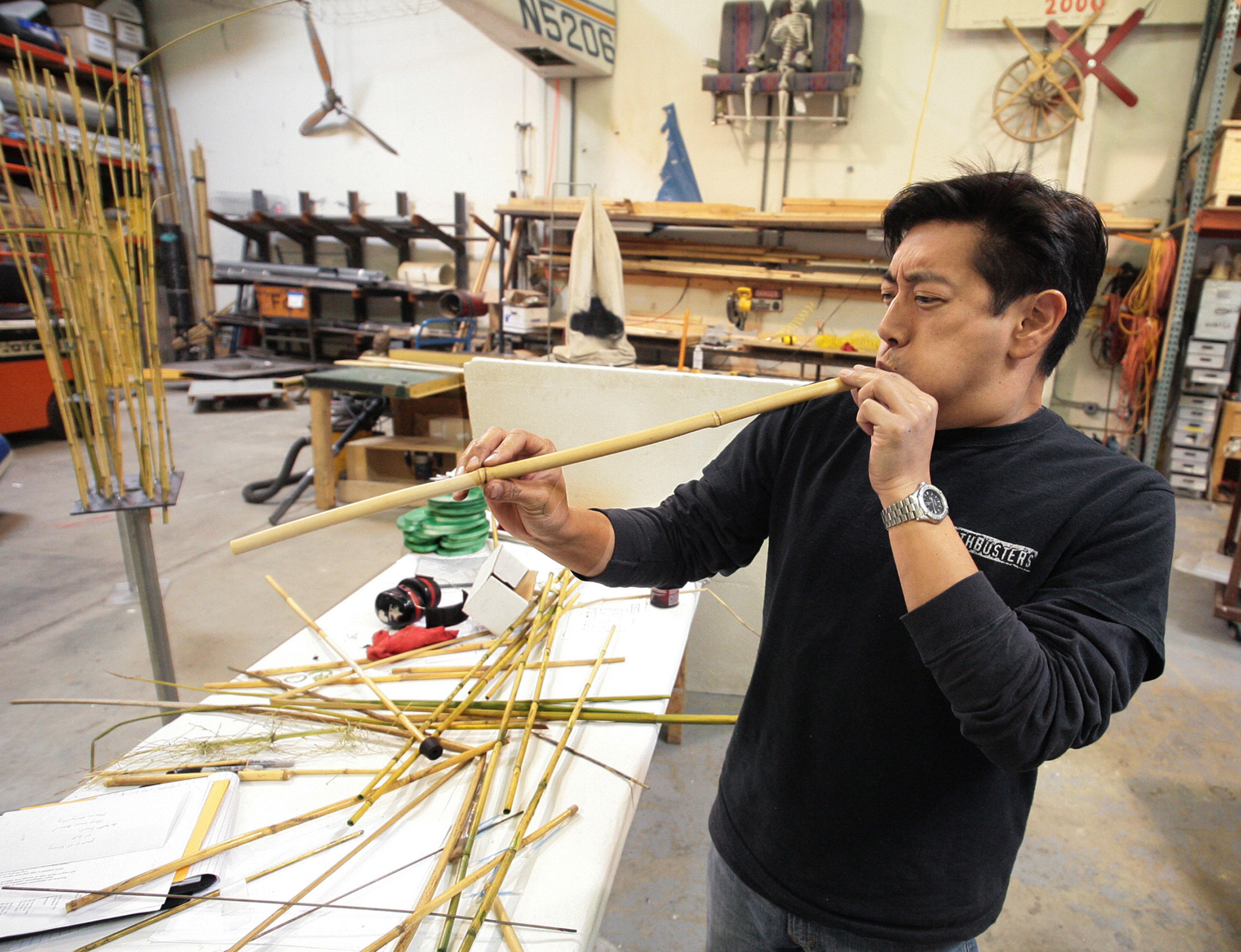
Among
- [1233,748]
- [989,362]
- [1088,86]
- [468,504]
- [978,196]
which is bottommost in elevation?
[1233,748]

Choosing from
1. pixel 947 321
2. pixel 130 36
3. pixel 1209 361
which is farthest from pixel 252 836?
pixel 130 36

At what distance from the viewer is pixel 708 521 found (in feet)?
3.55

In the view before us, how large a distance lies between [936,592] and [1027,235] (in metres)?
0.42

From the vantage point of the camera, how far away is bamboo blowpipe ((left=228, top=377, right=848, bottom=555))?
837 mm

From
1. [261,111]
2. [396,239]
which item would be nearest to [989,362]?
[396,239]

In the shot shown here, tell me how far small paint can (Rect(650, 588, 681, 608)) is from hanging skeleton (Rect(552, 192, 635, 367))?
2594 mm

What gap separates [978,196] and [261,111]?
9280mm

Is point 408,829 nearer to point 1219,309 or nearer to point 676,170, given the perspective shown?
point 1219,309

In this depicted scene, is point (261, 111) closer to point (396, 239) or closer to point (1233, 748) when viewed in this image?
point (396, 239)

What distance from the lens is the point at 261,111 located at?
8094 millimetres

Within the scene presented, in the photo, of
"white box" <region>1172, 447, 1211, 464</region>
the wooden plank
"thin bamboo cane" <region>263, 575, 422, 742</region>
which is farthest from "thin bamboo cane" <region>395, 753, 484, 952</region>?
"white box" <region>1172, 447, 1211, 464</region>

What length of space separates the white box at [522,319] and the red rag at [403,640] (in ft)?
14.6

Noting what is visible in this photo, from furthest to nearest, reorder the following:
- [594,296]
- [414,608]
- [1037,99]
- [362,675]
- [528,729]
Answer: [1037,99] → [594,296] → [414,608] → [362,675] → [528,729]

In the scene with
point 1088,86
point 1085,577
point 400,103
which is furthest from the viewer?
point 400,103
